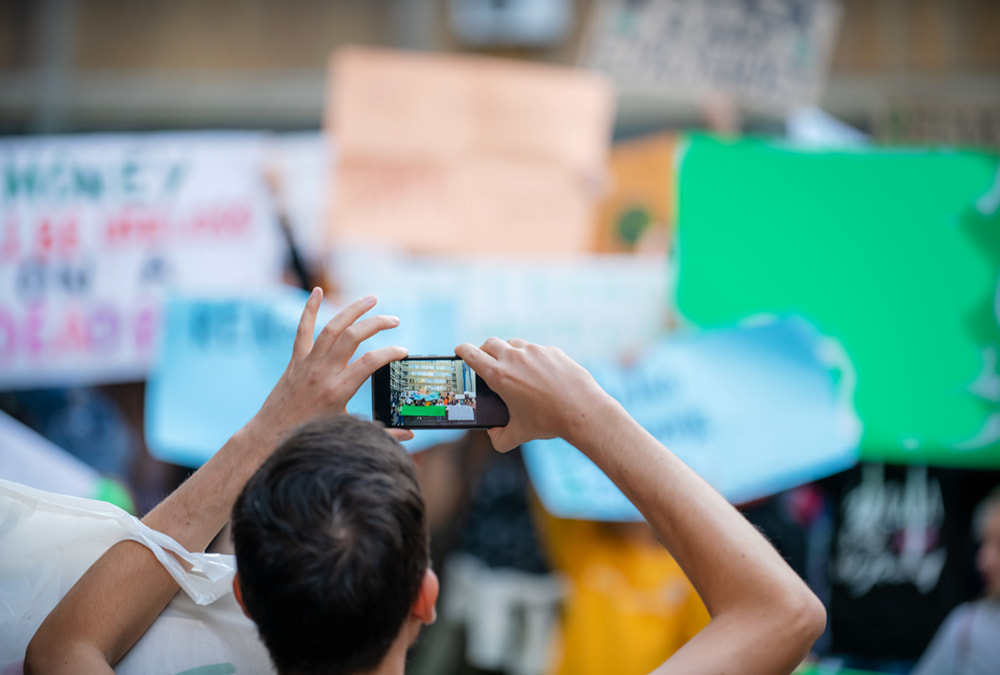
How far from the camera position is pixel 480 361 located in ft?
2.67

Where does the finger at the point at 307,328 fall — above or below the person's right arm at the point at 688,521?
above

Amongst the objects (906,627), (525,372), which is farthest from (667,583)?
(525,372)

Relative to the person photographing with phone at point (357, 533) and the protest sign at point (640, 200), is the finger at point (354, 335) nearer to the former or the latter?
the person photographing with phone at point (357, 533)

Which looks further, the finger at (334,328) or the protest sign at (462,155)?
the protest sign at (462,155)

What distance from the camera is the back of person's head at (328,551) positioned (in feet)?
2.28

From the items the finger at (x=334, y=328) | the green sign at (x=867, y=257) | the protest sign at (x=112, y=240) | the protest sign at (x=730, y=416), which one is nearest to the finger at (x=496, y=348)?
the finger at (x=334, y=328)

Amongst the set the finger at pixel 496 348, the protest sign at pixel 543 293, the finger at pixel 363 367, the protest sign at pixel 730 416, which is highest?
the finger at pixel 496 348

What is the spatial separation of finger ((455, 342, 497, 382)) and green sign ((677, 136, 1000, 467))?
1.43m

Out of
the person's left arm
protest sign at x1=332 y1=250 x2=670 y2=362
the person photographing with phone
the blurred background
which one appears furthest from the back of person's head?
protest sign at x1=332 y1=250 x2=670 y2=362

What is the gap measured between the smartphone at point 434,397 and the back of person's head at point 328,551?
0.41ft

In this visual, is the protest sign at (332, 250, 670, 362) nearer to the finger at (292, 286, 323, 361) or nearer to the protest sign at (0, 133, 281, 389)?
the protest sign at (0, 133, 281, 389)

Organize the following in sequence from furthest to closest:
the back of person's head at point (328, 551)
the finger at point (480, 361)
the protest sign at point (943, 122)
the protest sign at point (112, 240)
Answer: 1. the protest sign at point (943, 122)
2. the protest sign at point (112, 240)
3. the finger at point (480, 361)
4. the back of person's head at point (328, 551)

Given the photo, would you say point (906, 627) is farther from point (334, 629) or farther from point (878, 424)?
point (334, 629)

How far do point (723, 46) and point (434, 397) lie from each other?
6.79 feet
